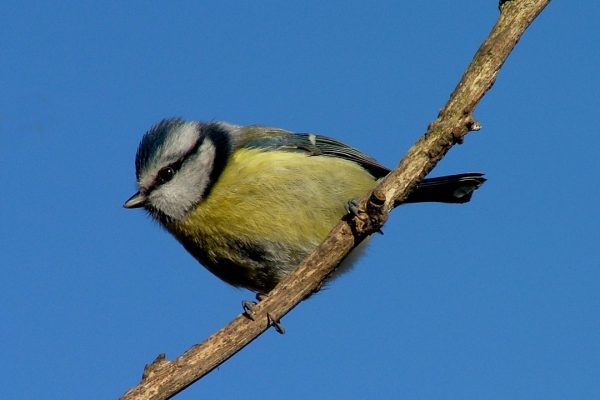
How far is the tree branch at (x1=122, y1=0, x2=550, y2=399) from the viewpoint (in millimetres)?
3580

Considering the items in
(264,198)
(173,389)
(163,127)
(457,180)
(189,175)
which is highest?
(163,127)

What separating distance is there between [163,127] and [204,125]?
0.40 meters

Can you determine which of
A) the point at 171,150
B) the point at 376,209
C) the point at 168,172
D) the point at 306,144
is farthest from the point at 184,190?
the point at 376,209

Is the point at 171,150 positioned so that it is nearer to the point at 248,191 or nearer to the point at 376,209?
the point at 248,191

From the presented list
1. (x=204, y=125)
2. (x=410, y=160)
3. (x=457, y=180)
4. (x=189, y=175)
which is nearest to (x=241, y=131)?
(x=204, y=125)

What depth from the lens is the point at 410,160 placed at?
12.0 feet

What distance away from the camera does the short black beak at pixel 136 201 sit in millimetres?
5039

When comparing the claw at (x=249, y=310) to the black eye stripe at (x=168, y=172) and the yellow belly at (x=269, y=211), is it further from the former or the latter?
the black eye stripe at (x=168, y=172)

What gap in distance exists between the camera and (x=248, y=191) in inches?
192

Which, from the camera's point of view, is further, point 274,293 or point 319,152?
point 319,152

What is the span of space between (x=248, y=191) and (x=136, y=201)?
745mm

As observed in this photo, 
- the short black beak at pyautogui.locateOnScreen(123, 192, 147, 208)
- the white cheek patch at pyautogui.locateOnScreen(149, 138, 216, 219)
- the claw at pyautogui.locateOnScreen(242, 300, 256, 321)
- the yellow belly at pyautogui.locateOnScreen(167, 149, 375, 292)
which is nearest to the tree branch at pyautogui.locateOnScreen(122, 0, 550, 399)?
the claw at pyautogui.locateOnScreen(242, 300, 256, 321)

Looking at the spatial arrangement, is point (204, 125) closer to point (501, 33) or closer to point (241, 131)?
point (241, 131)

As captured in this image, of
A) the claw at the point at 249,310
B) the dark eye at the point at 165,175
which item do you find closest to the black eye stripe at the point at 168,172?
the dark eye at the point at 165,175
